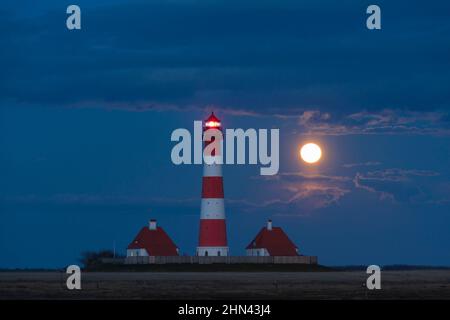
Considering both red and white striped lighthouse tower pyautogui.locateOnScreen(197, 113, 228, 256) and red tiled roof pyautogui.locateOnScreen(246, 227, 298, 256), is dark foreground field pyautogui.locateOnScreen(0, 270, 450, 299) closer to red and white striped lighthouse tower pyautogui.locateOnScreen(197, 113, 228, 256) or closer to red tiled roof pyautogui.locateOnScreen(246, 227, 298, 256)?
red and white striped lighthouse tower pyautogui.locateOnScreen(197, 113, 228, 256)

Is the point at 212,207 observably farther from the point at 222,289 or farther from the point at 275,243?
the point at 222,289

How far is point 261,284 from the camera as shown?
238 ft

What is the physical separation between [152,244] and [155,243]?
294 mm

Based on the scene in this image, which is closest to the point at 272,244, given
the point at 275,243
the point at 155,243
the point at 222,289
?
the point at 275,243

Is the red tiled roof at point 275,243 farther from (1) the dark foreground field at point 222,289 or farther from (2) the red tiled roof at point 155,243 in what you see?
(1) the dark foreground field at point 222,289

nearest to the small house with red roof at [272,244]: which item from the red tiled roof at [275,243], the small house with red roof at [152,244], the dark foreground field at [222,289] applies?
the red tiled roof at [275,243]

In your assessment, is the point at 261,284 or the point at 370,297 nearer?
the point at 370,297

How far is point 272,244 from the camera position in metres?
101

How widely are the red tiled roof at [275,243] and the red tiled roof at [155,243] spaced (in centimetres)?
652

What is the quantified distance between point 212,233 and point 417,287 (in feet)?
92.1
